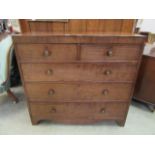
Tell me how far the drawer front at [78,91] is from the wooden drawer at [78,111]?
0.27ft

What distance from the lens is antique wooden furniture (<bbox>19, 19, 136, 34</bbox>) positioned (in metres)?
1.39

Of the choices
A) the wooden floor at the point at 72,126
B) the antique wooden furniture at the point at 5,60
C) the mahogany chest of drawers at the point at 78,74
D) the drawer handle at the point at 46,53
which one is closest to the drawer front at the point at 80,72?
the mahogany chest of drawers at the point at 78,74

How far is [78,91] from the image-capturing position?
4.53 feet

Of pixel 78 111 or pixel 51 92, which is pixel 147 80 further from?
pixel 51 92

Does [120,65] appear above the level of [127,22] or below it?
below

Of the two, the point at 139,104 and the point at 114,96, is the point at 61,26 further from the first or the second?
the point at 139,104

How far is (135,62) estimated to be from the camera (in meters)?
1.22

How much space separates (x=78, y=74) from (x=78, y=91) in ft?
0.65

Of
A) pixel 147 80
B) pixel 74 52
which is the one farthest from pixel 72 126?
pixel 147 80

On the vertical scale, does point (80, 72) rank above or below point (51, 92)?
above

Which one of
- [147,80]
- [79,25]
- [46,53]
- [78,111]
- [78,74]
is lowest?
[78,111]
